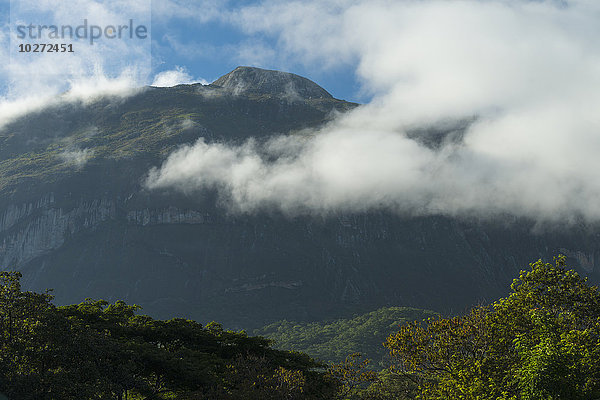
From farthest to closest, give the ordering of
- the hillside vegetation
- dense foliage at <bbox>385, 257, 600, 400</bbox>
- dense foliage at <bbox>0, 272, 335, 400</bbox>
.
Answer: dense foliage at <bbox>0, 272, 335, 400</bbox>, the hillside vegetation, dense foliage at <bbox>385, 257, 600, 400</bbox>

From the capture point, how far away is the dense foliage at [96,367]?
143ft

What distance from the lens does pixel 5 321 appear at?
159ft

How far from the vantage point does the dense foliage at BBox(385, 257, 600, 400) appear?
131ft

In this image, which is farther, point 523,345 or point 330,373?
point 330,373

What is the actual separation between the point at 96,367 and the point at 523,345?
37721 millimetres

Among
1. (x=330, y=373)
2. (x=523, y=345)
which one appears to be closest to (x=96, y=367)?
(x=330, y=373)

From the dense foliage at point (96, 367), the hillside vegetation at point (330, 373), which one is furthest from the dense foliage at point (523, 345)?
the dense foliage at point (96, 367)

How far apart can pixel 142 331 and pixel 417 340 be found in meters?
33.5

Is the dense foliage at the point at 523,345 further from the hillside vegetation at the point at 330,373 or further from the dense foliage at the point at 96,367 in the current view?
the dense foliage at the point at 96,367

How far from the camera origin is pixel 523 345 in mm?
44938

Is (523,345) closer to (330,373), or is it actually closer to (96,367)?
(330,373)

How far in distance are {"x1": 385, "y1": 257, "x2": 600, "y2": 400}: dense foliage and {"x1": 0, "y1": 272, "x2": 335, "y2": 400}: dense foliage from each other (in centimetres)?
1352

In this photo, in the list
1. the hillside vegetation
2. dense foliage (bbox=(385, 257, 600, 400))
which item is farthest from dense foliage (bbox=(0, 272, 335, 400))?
dense foliage (bbox=(385, 257, 600, 400))

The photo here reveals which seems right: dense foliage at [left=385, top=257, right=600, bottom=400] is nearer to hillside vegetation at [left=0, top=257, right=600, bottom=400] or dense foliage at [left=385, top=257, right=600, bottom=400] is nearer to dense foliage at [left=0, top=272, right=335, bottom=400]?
hillside vegetation at [left=0, top=257, right=600, bottom=400]
